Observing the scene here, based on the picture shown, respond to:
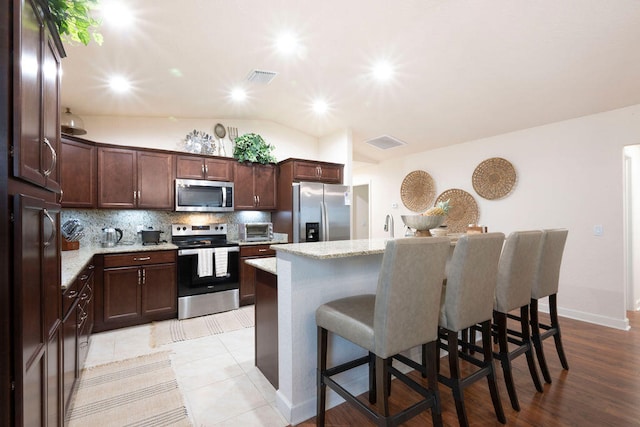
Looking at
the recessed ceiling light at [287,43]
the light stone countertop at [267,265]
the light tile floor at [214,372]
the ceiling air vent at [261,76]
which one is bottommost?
the light tile floor at [214,372]

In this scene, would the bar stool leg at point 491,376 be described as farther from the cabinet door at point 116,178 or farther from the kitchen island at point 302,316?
the cabinet door at point 116,178

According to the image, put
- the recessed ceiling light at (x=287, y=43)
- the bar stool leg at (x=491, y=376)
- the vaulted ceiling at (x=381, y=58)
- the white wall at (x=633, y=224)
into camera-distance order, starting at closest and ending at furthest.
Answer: the bar stool leg at (x=491, y=376)
the vaulted ceiling at (x=381, y=58)
the recessed ceiling light at (x=287, y=43)
the white wall at (x=633, y=224)

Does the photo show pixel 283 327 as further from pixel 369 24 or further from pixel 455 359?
pixel 369 24

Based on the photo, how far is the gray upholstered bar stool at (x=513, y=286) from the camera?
197 cm

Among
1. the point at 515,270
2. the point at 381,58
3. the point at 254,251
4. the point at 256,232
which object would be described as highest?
the point at 381,58

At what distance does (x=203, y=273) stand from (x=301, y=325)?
7.58ft

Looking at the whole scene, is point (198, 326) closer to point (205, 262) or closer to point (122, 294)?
point (205, 262)

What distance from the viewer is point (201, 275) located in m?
3.72

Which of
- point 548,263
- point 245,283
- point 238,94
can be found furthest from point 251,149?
point 548,263

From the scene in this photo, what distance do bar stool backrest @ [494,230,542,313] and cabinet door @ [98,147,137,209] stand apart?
3998 millimetres

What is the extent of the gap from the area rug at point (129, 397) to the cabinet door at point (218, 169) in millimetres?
2423

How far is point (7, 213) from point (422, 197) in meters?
5.14

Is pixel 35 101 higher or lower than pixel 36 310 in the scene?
higher

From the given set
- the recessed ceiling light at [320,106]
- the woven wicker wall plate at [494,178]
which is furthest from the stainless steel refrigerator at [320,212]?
the woven wicker wall plate at [494,178]
